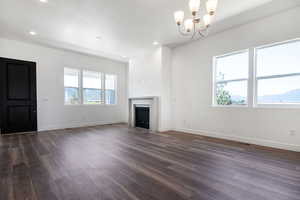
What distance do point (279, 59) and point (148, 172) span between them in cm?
366

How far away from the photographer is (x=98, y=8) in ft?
9.62

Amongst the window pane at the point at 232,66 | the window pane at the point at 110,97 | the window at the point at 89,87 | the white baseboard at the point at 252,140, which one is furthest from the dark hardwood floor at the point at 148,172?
the window pane at the point at 110,97

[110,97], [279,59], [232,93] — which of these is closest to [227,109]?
[232,93]

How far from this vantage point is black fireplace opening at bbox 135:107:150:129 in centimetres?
549

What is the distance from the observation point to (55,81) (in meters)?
5.28

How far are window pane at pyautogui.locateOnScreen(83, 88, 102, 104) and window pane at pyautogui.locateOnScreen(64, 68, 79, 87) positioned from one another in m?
0.49

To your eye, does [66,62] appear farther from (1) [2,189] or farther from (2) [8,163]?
(1) [2,189]

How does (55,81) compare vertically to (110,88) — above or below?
above

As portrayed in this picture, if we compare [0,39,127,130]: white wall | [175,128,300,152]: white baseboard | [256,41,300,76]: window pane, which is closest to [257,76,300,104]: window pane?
[256,41,300,76]: window pane

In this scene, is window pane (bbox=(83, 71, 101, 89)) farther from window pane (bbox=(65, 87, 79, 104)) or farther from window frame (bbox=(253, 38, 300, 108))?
window frame (bbox=(253, 38, 300, 108))

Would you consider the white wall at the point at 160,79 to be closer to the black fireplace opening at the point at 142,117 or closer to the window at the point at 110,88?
the black fireplace opening at the point at 142,117

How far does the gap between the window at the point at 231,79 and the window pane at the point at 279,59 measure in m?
0.30

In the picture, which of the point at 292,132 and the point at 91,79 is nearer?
the point at 292,132

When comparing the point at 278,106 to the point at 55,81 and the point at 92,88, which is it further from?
the point at 55,81
